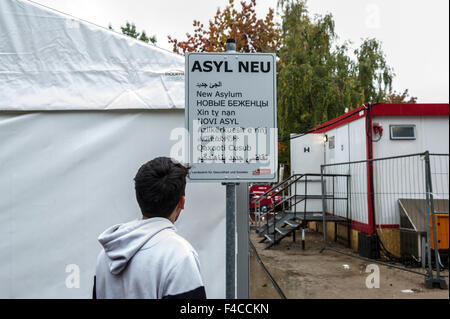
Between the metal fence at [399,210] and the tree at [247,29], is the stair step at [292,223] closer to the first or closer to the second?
the metal fence at [399,210]

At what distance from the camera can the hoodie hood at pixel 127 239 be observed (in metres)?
1.42

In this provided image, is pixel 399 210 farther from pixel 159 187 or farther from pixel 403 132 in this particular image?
pixel 159 187

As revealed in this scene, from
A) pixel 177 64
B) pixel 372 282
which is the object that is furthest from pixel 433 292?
pixel 177 64

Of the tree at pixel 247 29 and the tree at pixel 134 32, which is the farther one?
the tree at pixel 134 32

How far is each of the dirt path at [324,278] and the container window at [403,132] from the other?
3.05 metres

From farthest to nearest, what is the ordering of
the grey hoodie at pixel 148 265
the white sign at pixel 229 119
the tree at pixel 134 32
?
the tree at pixel 134 32 → the white sign at pixel 229 119 → the grey hoodie at pixel 148 265

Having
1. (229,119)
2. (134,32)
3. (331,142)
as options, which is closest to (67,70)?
(229,119)

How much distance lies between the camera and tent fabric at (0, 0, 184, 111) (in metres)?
2.92

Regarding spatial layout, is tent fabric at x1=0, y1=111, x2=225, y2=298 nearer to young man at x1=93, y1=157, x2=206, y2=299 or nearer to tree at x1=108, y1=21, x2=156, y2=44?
young man at x1=93, y1=157, x2=206, y2=299

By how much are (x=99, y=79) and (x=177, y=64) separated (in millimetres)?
640

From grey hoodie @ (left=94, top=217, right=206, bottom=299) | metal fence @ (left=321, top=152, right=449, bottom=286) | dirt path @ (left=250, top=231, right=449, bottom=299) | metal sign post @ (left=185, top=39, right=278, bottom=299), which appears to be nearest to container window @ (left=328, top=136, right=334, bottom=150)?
metal fence @ (left=321, top=152, right=449, bottom=286)

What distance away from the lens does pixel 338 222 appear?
400 inches

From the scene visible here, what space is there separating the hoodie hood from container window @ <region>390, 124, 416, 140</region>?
8372mm

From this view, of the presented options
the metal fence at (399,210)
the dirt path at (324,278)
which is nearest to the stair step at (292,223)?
the dirt path at (324,278)
